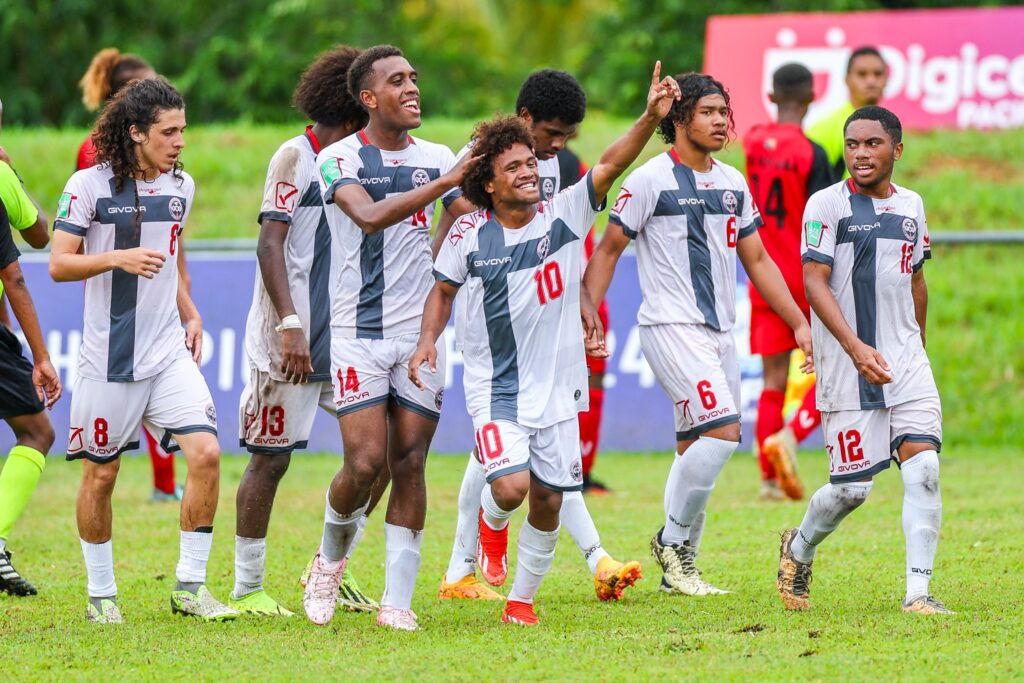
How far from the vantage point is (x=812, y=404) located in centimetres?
1039

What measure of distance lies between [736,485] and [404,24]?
19291 mm

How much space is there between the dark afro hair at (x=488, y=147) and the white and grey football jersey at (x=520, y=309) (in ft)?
0.35

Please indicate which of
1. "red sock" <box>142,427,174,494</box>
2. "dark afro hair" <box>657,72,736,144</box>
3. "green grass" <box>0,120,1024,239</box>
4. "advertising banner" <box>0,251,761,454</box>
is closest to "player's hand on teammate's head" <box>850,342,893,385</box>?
"dark afro hair" <box>657,72,736,144</box>

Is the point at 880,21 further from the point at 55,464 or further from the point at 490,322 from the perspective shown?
the point at 490,322

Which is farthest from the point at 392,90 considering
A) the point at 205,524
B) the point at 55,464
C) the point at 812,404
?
the point at 55,464

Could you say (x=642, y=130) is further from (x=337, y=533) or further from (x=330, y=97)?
(x=337, y=533)

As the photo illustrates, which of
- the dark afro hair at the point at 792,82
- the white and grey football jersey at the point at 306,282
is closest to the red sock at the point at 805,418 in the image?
the dark afro hair at the point at 792,82

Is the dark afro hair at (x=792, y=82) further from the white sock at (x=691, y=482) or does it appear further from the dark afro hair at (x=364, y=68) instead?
the dark afro hair at (x=364, y=68)

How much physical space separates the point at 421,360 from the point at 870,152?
7.05 ft

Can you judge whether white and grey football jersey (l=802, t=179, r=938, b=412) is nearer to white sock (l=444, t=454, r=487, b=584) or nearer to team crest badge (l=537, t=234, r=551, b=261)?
team crest badge (l=537, t=234, r=551, b=261)

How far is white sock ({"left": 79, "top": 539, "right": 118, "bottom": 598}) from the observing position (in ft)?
21.7

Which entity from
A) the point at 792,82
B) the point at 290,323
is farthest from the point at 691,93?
the point at 792,82

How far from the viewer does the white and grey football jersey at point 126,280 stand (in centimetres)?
652

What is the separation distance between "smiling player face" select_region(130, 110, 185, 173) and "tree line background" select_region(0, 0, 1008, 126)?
62.7 feet
